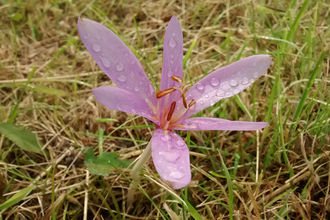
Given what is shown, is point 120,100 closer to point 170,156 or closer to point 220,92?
point 170,156

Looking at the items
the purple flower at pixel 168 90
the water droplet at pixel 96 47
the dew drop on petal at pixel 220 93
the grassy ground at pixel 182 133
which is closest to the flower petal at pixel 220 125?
the purple flower at pixel 168 90

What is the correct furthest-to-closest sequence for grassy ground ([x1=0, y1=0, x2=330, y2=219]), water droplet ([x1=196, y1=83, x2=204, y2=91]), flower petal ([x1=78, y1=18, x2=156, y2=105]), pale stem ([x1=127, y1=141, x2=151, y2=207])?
grassy ground ([x1=0, y1=0, x2=330, y2=219]) < water droplet ([x1=196, y1=83, x2=204, y2=91]) < pale stem ([x1=127, y1=141, x2=151, y2=207]) < flower petal ([x1=78, y1=18, x2=156, y2=105])

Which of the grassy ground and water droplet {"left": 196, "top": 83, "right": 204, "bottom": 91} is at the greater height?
water droplet {"left": 196, "top": 83, "right": 204, "bottom": 91}

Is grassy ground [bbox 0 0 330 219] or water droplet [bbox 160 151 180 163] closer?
water droplet [bbox 160 151 180 163]

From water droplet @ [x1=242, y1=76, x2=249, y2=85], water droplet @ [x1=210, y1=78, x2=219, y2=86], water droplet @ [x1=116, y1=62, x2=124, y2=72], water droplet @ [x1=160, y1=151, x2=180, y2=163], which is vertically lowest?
water droplet @ [x1=160, y1=151, x2=180, y2=163]

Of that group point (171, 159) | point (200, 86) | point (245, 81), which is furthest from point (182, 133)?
point (171, 159)

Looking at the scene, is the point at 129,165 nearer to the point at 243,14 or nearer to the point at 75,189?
the point at 75,189

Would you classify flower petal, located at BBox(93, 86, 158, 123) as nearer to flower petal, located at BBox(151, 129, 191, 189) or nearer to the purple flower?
the purple flower

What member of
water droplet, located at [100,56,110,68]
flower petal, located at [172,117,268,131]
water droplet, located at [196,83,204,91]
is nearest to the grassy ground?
flower petal, located at [172,117,268,131]
